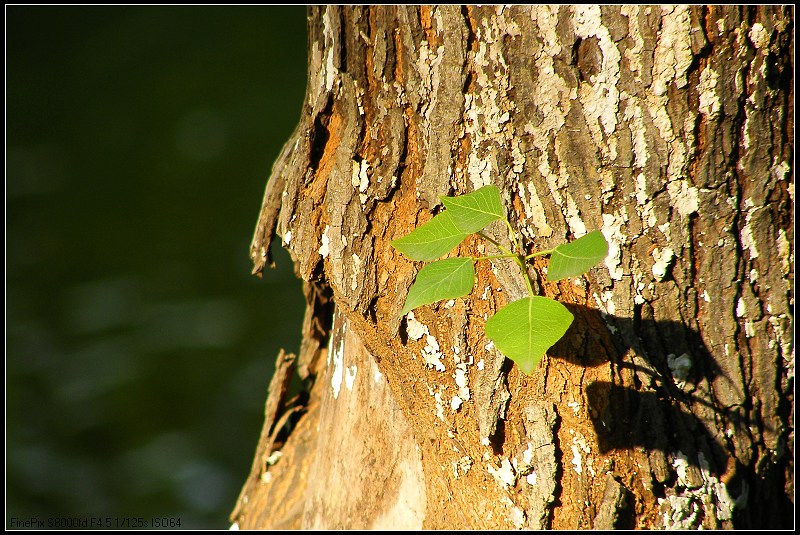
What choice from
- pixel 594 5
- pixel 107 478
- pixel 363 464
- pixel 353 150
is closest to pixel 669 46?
pixel 594 5

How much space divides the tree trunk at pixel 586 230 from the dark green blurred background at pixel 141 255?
1.38m

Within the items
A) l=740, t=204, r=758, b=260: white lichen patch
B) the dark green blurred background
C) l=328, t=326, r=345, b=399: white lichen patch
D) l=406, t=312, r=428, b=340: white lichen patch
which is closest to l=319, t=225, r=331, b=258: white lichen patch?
l=406, t=312, r=428, b=340: white lichen patch

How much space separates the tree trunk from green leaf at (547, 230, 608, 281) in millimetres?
95

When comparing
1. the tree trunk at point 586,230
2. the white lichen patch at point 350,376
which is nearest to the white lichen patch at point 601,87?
the tree trunk at point 586,230

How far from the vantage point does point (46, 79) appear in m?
1.91

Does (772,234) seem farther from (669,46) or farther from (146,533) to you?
(146,533)

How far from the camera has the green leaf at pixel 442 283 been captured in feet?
1.90

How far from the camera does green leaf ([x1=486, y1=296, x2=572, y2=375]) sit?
1.78 ft

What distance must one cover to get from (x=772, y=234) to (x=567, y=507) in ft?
1.36

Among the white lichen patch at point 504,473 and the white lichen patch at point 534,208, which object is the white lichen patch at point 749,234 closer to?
the white lichen patch at point 534,208

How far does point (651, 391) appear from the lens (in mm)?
678

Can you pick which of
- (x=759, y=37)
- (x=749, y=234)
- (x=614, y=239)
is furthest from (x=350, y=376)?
(x=759, y=37)

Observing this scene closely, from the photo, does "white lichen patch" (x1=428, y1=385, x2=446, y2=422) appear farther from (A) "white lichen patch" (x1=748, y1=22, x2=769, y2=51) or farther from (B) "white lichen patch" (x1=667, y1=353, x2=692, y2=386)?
(A) "white lichen patch" (x1=748, y1=22, x2=769, y2=51)

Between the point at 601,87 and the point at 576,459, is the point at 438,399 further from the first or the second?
the point at 601,87
